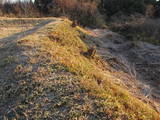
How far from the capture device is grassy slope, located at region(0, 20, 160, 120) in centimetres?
349

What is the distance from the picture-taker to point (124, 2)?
20.2 meters

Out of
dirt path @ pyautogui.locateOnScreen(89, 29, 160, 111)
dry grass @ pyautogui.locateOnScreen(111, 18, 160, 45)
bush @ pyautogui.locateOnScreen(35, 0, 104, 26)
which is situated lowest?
dirt path @ pyautogui.locateOnScreen(89, 29, 160, 111)

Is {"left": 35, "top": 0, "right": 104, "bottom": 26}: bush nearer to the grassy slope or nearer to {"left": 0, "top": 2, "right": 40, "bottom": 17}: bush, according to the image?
{"left": 0, "top": 2, "right": 40, "bottom": 17}: bush

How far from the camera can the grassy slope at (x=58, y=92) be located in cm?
349

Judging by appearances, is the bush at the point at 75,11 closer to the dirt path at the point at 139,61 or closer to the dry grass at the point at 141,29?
the dry grass at the point at 141,29

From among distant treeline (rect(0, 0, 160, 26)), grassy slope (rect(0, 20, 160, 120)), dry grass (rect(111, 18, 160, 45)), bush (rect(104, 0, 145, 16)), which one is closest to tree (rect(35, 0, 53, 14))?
distant treeline (rect(0, 0, 160, 26))

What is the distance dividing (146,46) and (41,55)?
641 centimetres

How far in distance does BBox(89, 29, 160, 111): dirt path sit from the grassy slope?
5.64 ft

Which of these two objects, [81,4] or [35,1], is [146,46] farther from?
[35,1]

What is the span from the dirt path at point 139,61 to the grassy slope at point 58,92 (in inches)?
67.7

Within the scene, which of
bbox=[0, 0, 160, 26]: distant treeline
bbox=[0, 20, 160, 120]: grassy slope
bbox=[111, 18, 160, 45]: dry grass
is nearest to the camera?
bbox=[0, 20, 160, 120]: grassy slope

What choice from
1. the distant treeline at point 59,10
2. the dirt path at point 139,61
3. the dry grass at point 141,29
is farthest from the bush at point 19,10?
the dirt path at point 139,61

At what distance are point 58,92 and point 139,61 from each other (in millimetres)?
5479

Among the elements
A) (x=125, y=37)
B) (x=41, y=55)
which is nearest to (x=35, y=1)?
(x=125, y=37)
